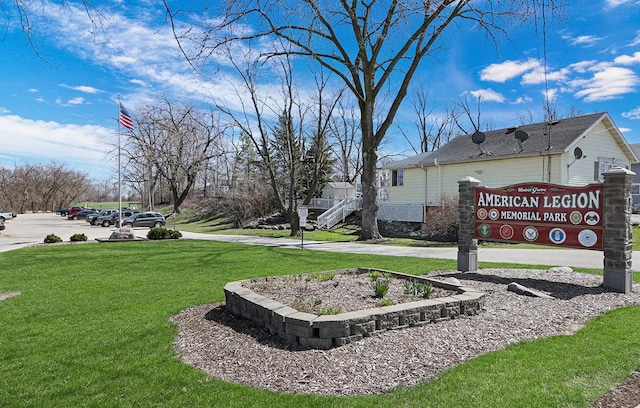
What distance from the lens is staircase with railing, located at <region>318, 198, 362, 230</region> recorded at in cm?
2769

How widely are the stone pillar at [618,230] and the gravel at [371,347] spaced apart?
602 mm

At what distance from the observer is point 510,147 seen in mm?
21609

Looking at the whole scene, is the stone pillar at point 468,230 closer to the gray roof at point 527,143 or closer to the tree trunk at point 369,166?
the tree trunk at point 369,166

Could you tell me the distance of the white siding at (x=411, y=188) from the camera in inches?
1020

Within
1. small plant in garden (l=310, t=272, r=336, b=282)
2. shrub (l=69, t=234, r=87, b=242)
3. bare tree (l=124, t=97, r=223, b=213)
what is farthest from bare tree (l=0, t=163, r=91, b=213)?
small plant in garden (l=310, t=272, r=336, b=282)

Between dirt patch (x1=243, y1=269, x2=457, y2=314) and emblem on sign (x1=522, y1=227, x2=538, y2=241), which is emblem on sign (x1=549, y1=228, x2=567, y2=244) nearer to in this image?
emblem on sign (x1=522, y1=227, x2=538, y2=241)


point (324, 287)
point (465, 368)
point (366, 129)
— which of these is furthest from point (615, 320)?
point (366, 129)

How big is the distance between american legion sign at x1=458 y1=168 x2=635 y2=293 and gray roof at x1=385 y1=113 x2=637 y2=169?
12.3 m

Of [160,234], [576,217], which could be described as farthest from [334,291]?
[160,234]

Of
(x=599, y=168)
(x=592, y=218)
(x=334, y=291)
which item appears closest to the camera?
(x=334, y=291)

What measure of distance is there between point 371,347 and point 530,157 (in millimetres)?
19091

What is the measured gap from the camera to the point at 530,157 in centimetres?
2017

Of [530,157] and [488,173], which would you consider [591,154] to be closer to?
[530,157]

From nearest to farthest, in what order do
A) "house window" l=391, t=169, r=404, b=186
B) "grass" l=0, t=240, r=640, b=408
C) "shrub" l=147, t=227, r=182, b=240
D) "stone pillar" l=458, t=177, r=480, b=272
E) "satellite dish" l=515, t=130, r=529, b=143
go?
"grass" l=0, t=240, r=640, b=408, "stone pillar" l=458, t=177, r=480, b=272, "satellite dish" l=515, t=130, r=529, b=143, "shrub" l=147, t=227, r=182, b=240, "house window" l=391, t=169, r=404, b=186
